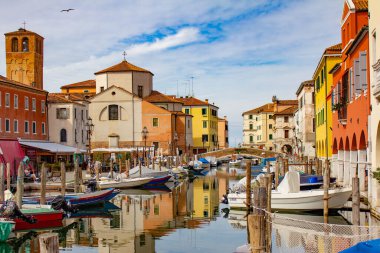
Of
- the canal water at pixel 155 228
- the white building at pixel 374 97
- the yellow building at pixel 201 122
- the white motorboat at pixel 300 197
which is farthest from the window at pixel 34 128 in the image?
the yellow building at pixel 201 122

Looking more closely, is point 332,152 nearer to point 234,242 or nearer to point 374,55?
point 374,55

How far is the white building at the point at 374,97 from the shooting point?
16672 millimetres

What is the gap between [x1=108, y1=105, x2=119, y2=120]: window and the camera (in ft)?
206

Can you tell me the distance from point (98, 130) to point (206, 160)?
13080mm

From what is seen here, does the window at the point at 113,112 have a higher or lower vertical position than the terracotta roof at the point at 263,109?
lower

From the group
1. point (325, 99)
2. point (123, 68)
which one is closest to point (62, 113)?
point (123, 68)

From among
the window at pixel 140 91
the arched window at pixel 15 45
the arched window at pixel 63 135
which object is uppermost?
the arched window at pixel 15 45

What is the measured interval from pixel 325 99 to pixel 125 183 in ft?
44.1

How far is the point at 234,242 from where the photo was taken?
1659 cm

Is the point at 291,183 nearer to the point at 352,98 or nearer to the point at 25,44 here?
the point at 352,98

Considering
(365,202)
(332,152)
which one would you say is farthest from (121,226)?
(332,152)

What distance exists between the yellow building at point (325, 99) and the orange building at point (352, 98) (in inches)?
143

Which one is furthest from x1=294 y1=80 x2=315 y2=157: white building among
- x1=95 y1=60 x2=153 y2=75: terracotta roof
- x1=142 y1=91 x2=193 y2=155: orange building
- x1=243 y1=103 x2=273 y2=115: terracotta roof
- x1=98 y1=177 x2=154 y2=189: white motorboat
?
x1=243 y1=103 x2=273 y2=115: terracotta roof

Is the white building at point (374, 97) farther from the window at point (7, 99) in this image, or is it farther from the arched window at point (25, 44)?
the arched window at point (25, 44)
